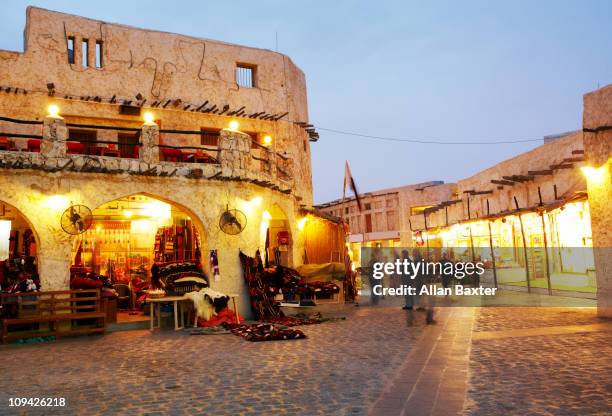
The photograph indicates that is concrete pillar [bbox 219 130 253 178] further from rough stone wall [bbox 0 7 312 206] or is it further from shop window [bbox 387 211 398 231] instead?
shop window [bbox 387 211 398 231]

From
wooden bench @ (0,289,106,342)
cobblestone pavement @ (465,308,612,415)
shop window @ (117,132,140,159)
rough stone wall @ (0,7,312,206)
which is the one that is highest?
rough stone wall @ (0,7,312,206)

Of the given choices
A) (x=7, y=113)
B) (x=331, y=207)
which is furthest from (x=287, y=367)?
(x=331, y=207)

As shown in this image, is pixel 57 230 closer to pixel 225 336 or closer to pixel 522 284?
pixel 225 336

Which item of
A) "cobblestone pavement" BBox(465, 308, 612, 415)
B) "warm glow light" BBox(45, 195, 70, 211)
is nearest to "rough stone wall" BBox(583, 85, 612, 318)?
"cobblestone pavement" BBox(465, 308, 612, 415)

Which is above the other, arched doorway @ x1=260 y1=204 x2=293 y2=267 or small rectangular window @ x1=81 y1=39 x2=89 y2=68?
small rectangular window @ x1=81 y1=39 x2=89 y2=68

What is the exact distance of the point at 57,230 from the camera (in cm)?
1355

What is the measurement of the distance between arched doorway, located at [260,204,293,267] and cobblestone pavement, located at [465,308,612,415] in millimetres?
9972

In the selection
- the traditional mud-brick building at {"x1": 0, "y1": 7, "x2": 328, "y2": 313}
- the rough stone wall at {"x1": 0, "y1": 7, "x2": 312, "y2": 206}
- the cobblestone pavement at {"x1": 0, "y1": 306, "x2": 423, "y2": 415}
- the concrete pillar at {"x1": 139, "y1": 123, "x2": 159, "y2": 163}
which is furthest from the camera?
the rough stone wall at {"x1": 0, "y1": 7, "x2": 312, "y2": 206}

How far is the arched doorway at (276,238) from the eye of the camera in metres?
20.7

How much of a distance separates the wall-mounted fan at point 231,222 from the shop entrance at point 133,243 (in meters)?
2.58

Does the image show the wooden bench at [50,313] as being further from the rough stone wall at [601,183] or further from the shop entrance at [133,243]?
the rough stone wall at [601,183]

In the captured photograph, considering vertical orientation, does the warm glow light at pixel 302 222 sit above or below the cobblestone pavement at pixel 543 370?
above

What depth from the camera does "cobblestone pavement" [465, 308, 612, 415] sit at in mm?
5664

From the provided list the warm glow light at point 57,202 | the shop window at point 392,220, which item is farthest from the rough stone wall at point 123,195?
the shop window at point 392,220
